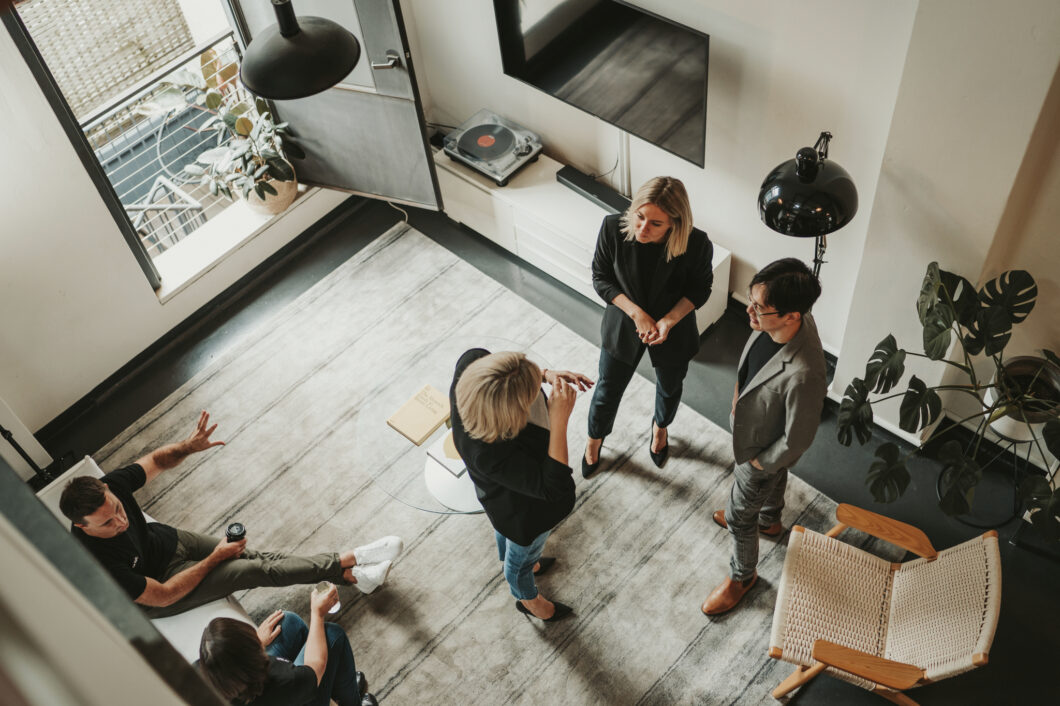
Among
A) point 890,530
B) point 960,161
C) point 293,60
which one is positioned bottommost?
point 890,530

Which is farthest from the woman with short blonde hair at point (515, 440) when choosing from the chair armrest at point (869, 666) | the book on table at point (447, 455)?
the chair armrest at point (869, 666)

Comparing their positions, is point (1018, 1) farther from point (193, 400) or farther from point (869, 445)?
point (193, 400)

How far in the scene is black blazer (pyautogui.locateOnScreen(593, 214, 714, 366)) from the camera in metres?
3.20

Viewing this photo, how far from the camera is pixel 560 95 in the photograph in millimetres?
4047

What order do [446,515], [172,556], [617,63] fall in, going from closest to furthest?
1. [172,556]
2. [617,63]
3. [446,515]

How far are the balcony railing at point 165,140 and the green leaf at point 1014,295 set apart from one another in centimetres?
371

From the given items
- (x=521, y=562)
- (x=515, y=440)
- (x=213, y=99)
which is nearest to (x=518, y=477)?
(x=515, y=440)

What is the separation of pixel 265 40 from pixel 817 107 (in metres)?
1.96

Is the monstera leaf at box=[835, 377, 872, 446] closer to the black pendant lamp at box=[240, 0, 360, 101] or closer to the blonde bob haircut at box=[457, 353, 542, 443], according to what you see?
the blonde bob haircut at box=[457, 353, 542, 443]

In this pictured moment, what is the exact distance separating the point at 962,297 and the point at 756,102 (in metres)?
1.10

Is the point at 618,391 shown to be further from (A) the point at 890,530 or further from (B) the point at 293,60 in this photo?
(B) the point at 293,60

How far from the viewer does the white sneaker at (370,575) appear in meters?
3.59

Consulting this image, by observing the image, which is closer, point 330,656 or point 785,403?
point 785,403

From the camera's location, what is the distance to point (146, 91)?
174 inches
